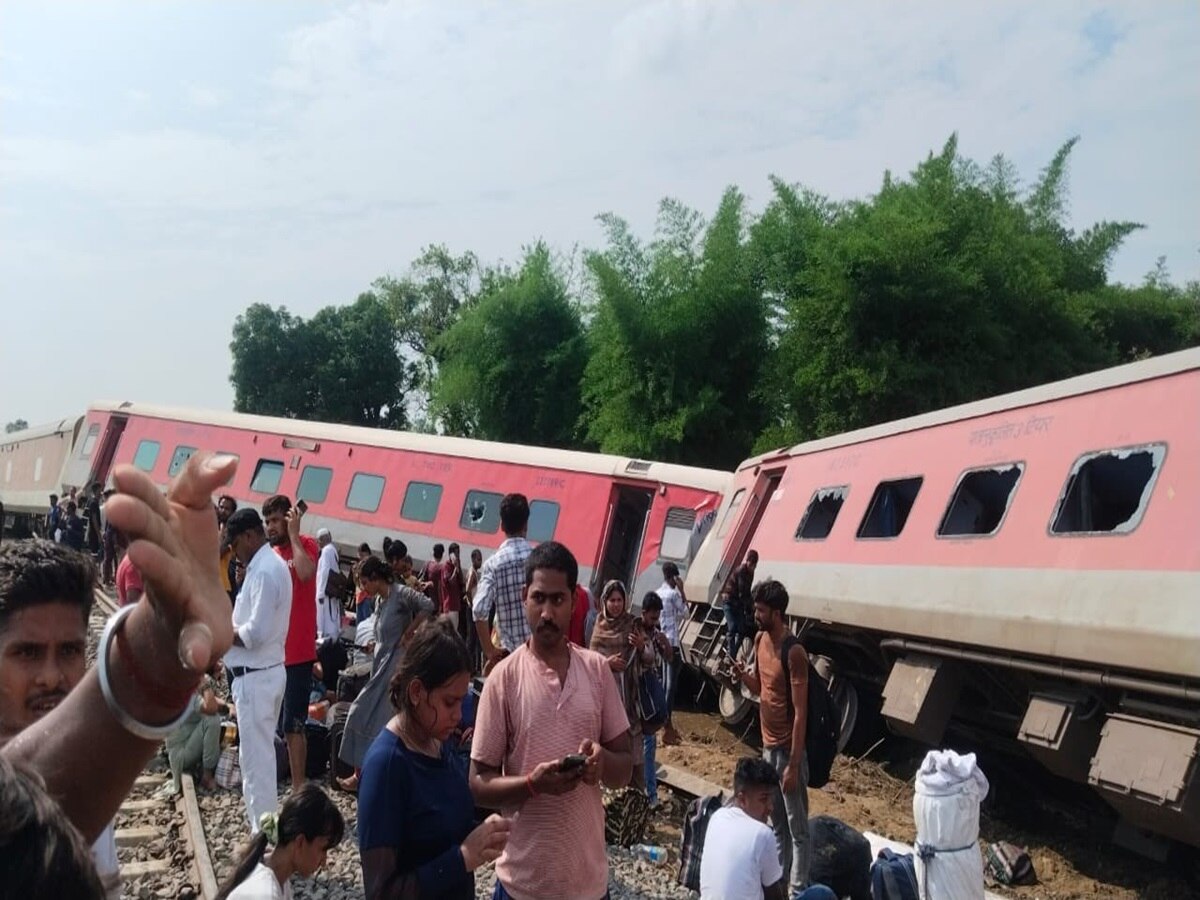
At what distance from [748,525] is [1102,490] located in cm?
489

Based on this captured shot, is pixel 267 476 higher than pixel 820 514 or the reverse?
the reverse

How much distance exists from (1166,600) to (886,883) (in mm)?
2352

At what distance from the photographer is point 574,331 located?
29625mm

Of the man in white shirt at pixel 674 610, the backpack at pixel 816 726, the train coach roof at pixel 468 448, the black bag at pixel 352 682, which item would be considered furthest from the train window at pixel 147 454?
the backpack at pixel 816 726

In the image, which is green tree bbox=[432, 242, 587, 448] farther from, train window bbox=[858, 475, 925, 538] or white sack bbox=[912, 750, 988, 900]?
white sack bbox=[912, 750, 988, 900]

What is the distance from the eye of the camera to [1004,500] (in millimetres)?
8352

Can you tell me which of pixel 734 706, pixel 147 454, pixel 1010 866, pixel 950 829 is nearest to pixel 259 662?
pixel 950 829

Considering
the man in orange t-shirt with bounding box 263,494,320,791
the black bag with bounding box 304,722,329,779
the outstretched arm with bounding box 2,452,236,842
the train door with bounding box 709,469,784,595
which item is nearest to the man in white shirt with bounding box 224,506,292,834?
the man in orange t-shirt with bounding box 263,494,320,791

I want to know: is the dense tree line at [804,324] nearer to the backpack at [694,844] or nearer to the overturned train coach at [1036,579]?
the overturned train coach at [1036,579]

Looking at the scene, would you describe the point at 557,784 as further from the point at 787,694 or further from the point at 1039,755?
the point at 1039,755

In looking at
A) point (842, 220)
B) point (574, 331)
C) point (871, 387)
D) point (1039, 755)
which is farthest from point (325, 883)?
point (574, 331)

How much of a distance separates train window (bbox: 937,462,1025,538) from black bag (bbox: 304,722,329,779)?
4.89m

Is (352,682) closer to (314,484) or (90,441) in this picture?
(314,484)

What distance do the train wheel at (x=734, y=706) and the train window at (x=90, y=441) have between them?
15.5 m
